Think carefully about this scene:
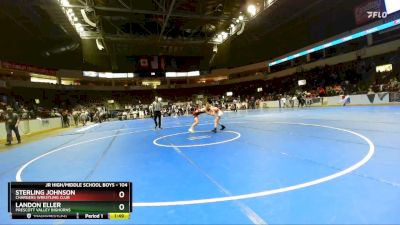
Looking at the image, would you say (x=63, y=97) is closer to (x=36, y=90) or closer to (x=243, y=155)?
(x=36, y=90)

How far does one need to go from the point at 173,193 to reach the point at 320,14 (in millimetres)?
35731

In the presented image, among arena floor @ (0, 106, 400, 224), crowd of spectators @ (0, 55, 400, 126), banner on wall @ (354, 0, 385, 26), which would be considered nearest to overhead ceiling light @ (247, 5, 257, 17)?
banner on wall @ (354, 0, 385, 26)

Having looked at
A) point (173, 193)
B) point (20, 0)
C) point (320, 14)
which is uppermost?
point (320, 14)

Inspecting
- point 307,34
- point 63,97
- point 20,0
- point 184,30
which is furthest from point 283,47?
point 63,97

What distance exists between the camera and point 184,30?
3241 centimetres
